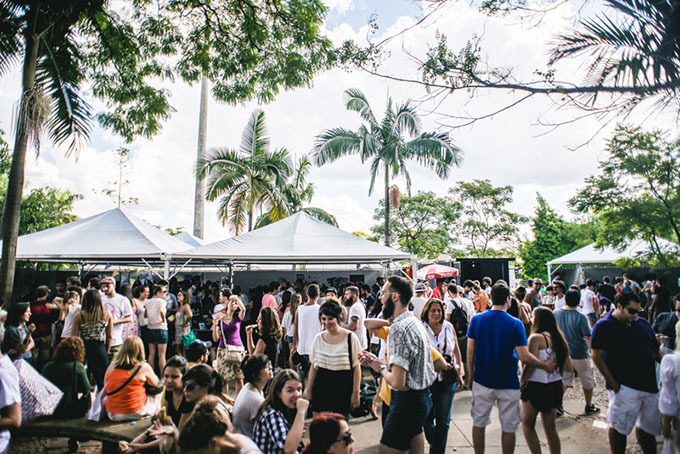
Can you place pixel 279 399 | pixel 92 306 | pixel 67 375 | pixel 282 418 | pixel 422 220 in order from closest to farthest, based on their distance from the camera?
pixel 282 418 → pixel 279 399 → pixel 67 375 → pixel 92 306 → pixel 422 220

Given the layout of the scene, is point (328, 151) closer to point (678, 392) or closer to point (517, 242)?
point (678, 392)

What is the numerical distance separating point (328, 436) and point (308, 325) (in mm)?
3646

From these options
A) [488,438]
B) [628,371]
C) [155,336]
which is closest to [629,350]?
[628,371]

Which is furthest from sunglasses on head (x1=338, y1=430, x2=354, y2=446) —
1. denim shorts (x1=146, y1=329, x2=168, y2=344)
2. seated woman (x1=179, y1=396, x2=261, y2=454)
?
denim shorts (x1=146, y1=329, x2=168, y2=344)

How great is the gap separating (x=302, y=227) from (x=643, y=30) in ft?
31.1

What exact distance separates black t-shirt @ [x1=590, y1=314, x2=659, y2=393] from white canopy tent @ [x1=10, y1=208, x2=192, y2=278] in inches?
328

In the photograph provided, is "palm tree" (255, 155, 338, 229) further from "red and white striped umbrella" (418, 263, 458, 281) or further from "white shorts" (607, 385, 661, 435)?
"white shorts" (607, 385, 661, 435)

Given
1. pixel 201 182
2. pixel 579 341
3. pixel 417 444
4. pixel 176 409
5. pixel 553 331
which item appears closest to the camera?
pixel 417 444

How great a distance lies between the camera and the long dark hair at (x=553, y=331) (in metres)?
3.68

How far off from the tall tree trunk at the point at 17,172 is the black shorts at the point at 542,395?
7.26 m

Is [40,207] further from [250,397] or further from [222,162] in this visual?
[250,397]

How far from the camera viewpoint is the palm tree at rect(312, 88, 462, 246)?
17281 millimetres

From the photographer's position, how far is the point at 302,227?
1119 centimetres

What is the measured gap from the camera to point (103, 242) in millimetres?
10078
